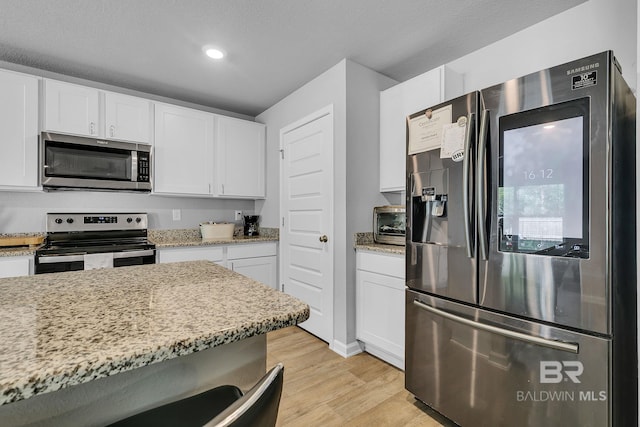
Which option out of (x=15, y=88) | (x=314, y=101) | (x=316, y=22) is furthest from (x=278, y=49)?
(x=15, y=88)

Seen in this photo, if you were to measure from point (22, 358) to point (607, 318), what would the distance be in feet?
5.61

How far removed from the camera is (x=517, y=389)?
1.35 meters

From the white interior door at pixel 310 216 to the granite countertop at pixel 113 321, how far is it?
1723mm

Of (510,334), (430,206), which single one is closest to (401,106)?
Answer: (430,206)

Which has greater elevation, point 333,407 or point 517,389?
point 517,389

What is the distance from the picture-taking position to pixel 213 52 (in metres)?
2.43

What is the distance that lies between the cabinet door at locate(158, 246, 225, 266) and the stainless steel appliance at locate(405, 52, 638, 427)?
86.5 inches

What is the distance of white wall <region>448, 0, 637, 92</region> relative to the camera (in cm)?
171

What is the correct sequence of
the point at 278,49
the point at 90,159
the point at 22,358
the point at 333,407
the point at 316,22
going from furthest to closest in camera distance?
1. the point at 90,159
2. the point at 278,49
3. the point at 316,22
4. the point at 333,407
5. the point at 22,358

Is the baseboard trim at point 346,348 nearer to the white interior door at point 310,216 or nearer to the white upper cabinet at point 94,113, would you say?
the white interior door at point 310,216

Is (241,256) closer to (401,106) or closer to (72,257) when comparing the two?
(72,257)

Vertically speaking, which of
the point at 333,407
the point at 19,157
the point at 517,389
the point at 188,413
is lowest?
Result: the point at 333,407

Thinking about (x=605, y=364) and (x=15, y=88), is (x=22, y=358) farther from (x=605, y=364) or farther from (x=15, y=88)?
(x=15, y=88)
